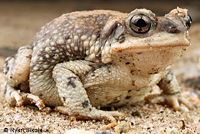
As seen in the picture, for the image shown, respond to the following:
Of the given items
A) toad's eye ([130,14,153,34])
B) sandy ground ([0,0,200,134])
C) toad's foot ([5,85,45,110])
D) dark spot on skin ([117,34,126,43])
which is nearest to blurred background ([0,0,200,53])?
toad's foot ([5,85,45,110])

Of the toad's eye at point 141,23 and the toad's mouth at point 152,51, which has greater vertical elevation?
the toad's eye at point 141,23

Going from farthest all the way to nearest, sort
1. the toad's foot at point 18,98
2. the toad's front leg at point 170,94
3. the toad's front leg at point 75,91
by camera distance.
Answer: the toad's front leg at point 170,94 → the toad's foot at point 18,98 → the toad's front leg at point 75,91

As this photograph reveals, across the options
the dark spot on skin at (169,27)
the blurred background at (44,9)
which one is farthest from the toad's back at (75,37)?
the blurred background at (44,9)

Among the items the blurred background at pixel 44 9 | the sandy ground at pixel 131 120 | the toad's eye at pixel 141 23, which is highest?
the blurred background at pixel 44 9

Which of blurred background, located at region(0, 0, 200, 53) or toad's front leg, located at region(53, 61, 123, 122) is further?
blurred background, located at region(0, 0, 200, 53)

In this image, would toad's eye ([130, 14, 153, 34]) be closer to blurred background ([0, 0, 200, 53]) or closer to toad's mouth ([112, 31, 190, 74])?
toad's mouth ([112, 31, 190, 74])

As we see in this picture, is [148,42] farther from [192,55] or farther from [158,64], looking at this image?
[192,55]

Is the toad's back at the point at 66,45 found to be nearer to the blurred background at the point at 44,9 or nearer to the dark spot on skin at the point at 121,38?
the dark spot on skin at the point at 121,38
